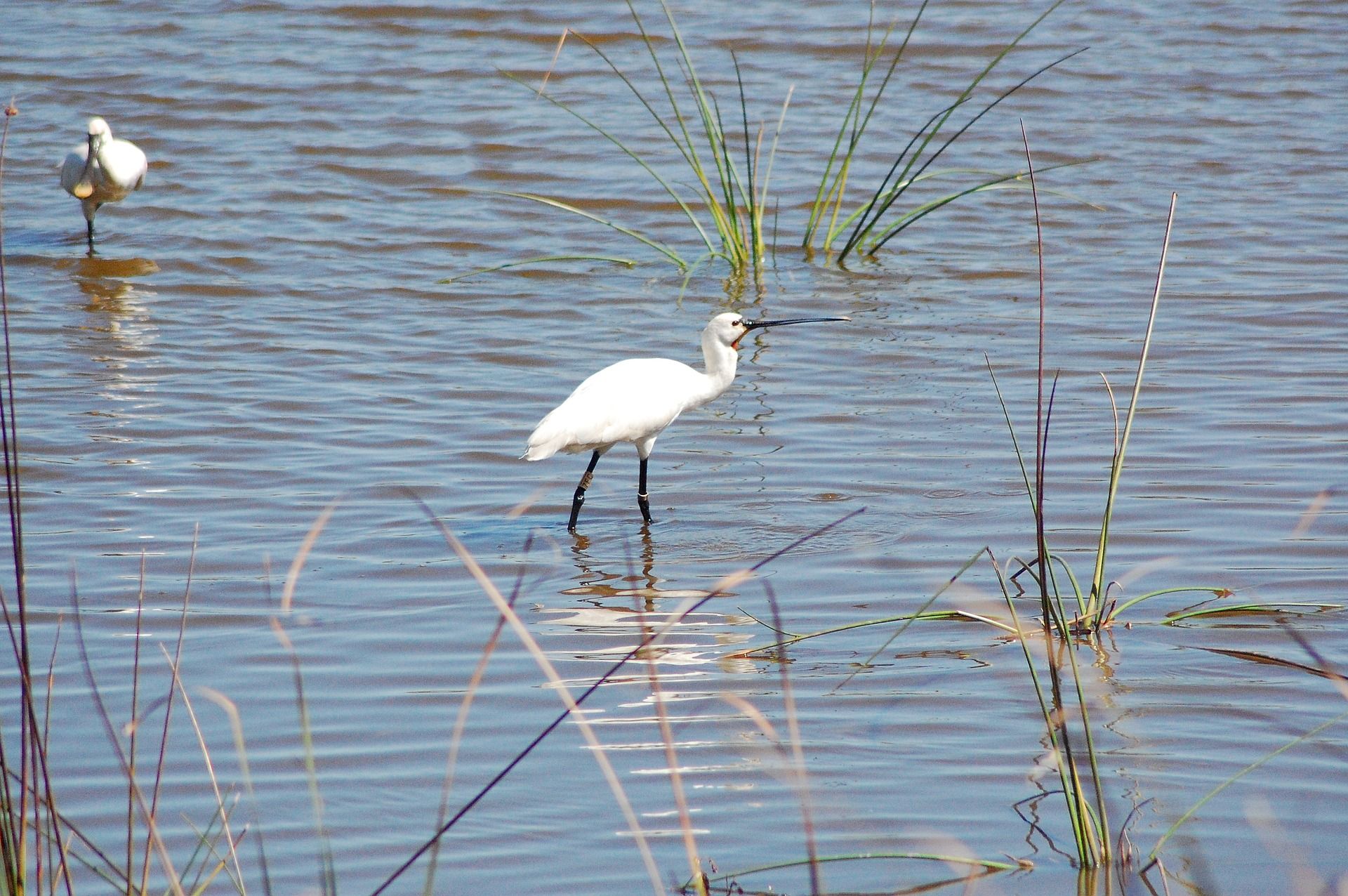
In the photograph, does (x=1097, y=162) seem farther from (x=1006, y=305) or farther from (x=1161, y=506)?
(x=1161, y=506)

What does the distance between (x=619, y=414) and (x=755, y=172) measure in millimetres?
3627

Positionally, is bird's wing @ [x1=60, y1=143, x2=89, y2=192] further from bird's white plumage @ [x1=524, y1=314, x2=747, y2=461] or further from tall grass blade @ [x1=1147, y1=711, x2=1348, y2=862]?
tall grass blade @ [x1=1147, y1=711, x2=1348, y2=862]

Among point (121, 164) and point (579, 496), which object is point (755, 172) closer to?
point (121, 164)

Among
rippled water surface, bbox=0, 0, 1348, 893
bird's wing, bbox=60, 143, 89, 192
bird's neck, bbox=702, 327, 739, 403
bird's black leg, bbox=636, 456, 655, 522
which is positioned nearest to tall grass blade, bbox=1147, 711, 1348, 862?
rippled water surface, bbox=0, 0, 1348, 893

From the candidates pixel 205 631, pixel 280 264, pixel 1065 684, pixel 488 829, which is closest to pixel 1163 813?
pixel 1065 684

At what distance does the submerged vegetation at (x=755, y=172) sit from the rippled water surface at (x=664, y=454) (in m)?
0.16

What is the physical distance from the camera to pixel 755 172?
8.30 metres

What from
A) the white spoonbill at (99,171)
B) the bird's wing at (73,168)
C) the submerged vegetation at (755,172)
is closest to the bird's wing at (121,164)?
the white spoonbill at (99,171)

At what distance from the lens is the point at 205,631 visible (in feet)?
12.5

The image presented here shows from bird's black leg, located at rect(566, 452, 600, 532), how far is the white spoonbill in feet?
15.4

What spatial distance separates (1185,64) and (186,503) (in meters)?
9.61

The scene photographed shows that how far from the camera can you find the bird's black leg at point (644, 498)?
492cm

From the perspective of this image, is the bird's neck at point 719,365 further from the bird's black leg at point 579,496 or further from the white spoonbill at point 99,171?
the white spoonbill at point 99,171

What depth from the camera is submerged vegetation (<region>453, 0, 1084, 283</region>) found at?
7.46m
